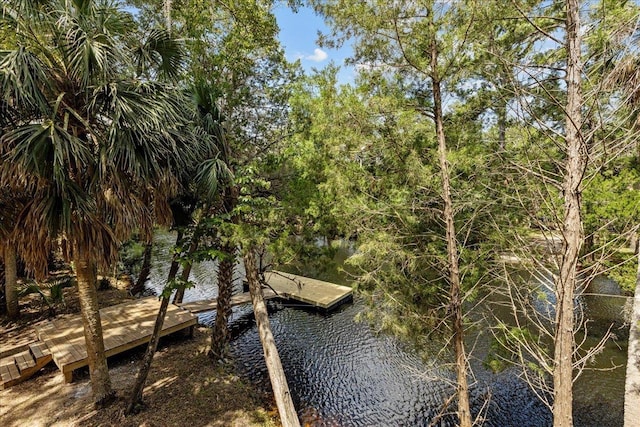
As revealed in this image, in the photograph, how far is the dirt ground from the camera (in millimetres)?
5305

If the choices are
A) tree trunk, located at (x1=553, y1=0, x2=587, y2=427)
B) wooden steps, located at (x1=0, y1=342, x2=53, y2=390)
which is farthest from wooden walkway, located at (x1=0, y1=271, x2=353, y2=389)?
tree trunk, located at (x1=553, y1=0, x2=587, y2=427)

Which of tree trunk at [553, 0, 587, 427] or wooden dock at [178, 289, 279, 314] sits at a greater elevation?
tree trunk at [553, 0, 587, 427]

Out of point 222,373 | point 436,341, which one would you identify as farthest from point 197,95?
point 436,341

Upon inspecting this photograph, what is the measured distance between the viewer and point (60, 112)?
4488mm

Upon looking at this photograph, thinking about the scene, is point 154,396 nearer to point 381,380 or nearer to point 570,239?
point 381,380

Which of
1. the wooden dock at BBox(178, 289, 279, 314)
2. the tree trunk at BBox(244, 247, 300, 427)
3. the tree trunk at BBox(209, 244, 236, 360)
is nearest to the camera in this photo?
the tree trunk at BBox(244, 247, 300, 427)

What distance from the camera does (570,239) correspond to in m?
2.66

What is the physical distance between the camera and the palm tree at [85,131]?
12.6 feet

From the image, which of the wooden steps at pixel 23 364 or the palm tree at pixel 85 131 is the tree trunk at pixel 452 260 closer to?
the palm tree at pixel 85 131

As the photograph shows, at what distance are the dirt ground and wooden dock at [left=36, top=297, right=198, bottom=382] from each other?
0.52 metres

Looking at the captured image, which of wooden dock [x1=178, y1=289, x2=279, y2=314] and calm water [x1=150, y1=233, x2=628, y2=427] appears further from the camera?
wooden dock [x1=178, y1=289, x2=279, y2=314]

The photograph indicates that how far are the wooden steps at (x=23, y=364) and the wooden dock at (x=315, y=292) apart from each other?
6364 mm

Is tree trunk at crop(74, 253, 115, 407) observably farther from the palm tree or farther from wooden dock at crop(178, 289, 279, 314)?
wooden dock at crop(178, 289, 279, 314)

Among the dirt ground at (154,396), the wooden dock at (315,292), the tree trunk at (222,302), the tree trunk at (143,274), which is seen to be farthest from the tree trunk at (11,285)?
the wooden dock at (315,292)
